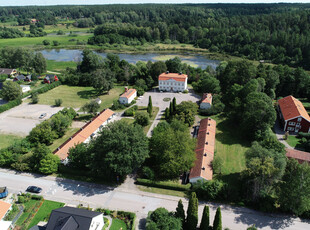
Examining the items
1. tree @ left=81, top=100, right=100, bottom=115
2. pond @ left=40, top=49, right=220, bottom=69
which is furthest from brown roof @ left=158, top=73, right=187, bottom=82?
pond @ left=40, top=49, right=220, bottom=69

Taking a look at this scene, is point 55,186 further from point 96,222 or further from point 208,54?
point 208,54

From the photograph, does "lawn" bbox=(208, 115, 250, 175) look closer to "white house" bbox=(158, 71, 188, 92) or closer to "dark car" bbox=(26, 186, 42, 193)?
"white house" bbox=(158, 71, 188, 92)

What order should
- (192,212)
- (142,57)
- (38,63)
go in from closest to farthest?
(192,212) < (38,63) < (142,57)

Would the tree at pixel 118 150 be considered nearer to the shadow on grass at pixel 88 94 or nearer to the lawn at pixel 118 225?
the lawn at pixel 118 225

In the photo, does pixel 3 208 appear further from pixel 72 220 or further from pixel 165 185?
pixel 165 185

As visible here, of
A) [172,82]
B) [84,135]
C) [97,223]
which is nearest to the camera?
[97,223]

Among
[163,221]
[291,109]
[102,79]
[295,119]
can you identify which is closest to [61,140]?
[102,79]
